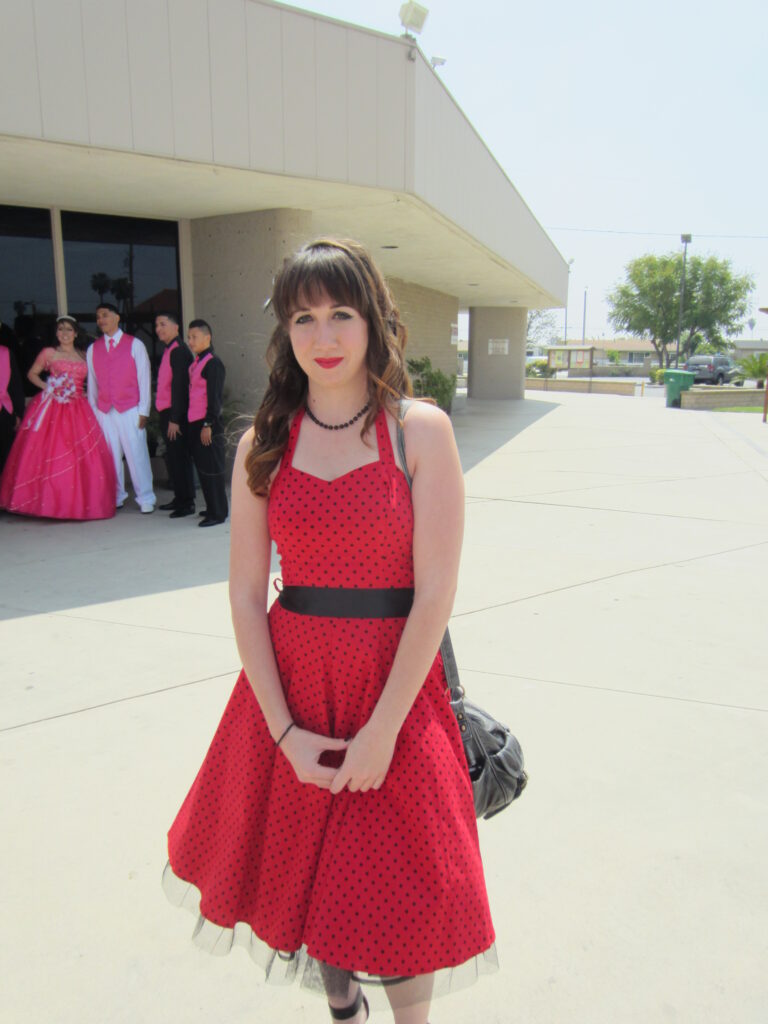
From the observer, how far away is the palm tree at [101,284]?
8617mm

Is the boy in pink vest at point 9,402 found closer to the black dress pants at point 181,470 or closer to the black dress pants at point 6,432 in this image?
the black dress pants at point 6,432

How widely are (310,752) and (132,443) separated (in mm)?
Answer: 6232

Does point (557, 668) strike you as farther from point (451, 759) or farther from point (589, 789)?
point (451, 759)

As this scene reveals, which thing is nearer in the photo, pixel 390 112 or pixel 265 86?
pixel 265 86

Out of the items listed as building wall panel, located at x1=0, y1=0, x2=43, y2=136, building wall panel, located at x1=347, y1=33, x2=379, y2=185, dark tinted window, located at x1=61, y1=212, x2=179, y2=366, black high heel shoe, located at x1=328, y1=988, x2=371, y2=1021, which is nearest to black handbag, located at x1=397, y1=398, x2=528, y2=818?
black high heel shoe, located at x1=328, y1=988, x2=371, y2=1021

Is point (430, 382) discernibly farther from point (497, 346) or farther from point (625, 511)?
point (625, 511)

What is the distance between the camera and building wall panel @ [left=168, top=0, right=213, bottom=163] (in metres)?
5.91

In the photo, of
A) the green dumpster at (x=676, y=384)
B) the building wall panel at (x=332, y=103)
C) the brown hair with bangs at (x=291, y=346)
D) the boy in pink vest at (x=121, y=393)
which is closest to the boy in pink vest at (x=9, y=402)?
the boy in pink vest at (x=121, y=393)

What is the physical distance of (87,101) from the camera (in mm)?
5559

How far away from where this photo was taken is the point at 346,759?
4.87ft

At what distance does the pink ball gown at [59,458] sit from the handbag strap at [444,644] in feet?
19.0

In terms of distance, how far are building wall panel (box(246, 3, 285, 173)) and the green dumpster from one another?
1899 centimetres

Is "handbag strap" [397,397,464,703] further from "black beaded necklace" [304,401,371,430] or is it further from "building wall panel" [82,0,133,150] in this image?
"building wall panel" [82,0,133,150]

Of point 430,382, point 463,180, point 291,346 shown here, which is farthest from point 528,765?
point 430,382
